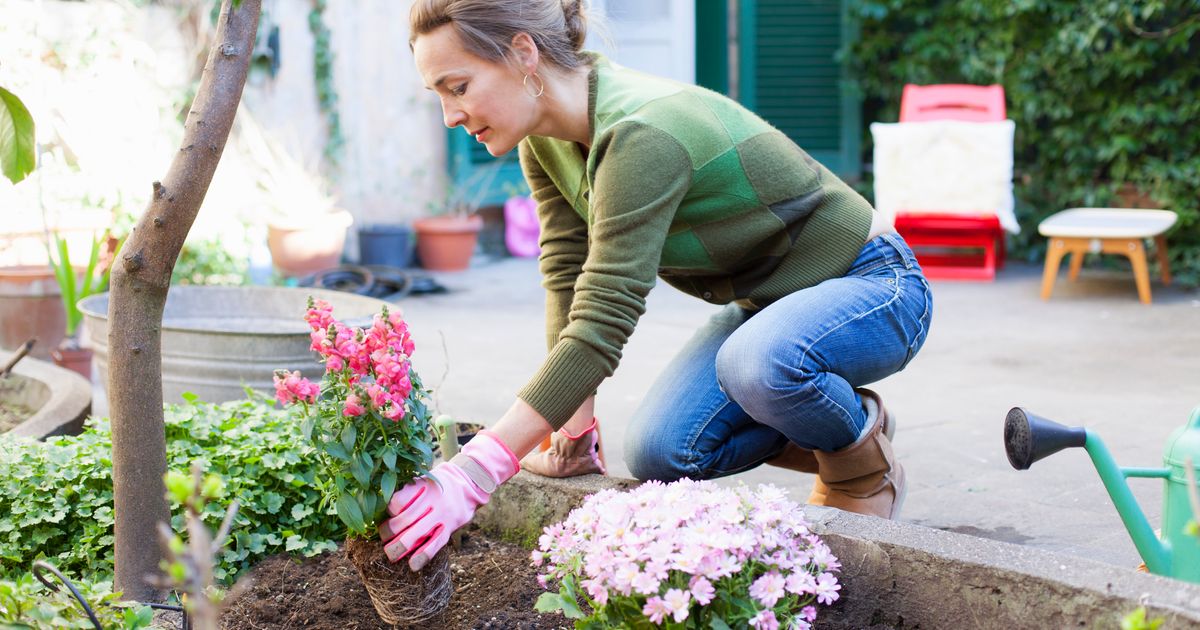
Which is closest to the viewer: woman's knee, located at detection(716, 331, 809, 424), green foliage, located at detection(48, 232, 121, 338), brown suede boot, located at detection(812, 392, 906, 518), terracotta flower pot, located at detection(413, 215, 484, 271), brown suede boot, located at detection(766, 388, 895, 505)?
woman's knee, located at detection(716, 331, 809, 424)

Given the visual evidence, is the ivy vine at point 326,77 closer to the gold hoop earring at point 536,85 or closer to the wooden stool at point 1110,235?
the wooden stool at point 1110,235

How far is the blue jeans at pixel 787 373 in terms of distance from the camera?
2.14m

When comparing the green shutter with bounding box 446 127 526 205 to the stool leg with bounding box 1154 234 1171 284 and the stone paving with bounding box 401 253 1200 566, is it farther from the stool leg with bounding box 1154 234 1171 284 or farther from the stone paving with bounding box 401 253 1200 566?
the stool leg with bounding box 1154 234 1171 284

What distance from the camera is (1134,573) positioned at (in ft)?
5.26

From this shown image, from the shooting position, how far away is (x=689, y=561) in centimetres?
146

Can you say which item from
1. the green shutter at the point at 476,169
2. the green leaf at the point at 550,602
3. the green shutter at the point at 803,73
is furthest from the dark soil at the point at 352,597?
the green shutter at the point at 803,73

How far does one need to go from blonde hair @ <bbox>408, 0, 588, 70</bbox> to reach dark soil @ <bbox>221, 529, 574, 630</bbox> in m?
0.92

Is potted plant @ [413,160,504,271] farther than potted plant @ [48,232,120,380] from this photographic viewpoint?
Yes

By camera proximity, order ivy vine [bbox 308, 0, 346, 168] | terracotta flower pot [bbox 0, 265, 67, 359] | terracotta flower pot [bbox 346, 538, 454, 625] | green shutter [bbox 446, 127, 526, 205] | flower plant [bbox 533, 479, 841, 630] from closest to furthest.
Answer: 1. flower plant [bbox 533, 479, 841, 630]
2. terracotta flower pot [bbox 346, 538, 454, 625]
3. terracotta flower pot [bbox 0, 265, 67, 359]
4. ivy vine [bbox 308, 0, 346, 168]
5. green shutter [bbox 446, 127, 526, 205]

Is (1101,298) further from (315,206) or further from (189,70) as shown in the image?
(189,70)

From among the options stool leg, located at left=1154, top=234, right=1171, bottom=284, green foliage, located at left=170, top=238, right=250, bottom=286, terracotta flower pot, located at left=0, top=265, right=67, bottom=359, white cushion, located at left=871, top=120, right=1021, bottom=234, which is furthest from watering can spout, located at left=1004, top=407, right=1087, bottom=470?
stool leg, located at left=1154, top=234, right=1171, bottom=284

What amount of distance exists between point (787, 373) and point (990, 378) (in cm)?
248

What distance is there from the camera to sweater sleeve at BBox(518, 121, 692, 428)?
1923 millimetres

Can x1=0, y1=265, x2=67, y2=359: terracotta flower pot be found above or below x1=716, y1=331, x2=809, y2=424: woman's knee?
below
